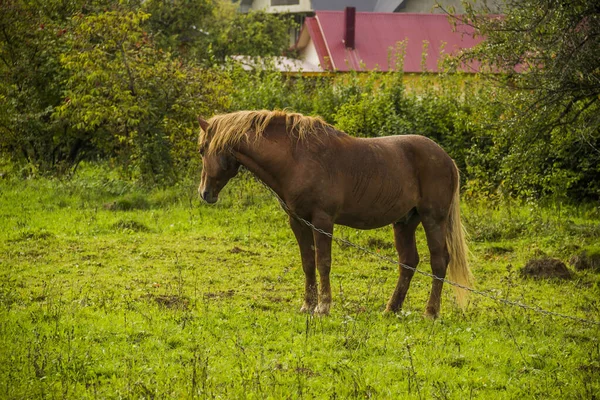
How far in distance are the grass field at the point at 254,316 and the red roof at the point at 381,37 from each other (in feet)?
62.2

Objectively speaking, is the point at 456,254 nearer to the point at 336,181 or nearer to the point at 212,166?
the point at 336,181

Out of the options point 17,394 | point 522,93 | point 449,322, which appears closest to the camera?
point 17,394

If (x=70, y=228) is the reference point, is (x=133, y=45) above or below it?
above

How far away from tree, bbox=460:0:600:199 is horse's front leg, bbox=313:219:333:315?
4.42 m

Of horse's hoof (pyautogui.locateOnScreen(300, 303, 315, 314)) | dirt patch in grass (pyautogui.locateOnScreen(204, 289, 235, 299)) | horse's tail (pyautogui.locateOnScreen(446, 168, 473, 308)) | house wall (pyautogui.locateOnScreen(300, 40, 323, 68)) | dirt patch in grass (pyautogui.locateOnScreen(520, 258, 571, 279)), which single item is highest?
horse's tail (pyautogui.locateOnScreen(446, 168, 473, 308))

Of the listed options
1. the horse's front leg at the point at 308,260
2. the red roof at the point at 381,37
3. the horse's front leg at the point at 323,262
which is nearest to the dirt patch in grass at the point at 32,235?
the horse's front leg at the point at 308,260

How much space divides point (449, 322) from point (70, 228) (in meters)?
7.75

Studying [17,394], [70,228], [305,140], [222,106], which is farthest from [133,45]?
[17,394]

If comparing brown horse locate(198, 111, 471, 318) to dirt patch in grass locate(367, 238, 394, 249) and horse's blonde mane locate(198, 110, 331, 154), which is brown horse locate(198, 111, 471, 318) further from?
dirt patch in grass locate(367, 238, 394, 249)

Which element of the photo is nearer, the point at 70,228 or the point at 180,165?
the point at 70,228

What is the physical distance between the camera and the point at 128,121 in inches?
674

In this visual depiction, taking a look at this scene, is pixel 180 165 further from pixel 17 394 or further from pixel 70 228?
pixel 17 394

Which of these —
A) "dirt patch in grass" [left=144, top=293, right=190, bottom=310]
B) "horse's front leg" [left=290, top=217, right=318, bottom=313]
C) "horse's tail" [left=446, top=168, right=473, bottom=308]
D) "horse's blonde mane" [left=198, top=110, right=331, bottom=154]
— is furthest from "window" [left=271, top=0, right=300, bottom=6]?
"horse's front leg" [left=290, top=217, right=318, bottom=313]

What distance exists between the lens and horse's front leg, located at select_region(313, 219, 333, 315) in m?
8.55
